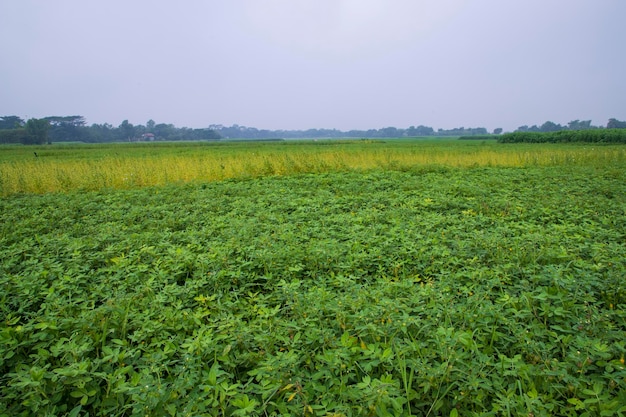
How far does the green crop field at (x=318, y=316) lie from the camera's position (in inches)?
68.7

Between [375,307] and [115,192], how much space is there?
7.40m

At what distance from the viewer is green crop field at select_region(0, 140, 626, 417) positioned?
1.75m

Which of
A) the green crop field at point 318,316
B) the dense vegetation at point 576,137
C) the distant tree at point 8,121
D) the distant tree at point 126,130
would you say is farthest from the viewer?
the distant tree at point 126,130

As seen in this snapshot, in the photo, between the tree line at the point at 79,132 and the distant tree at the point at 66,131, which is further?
the distant tree at the point at 66,131

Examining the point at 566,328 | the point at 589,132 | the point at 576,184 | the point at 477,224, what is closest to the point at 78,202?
the point at 477,224

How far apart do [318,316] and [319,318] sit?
0.05 m

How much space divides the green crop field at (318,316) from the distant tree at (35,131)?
58951 mm

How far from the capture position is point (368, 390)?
164cm

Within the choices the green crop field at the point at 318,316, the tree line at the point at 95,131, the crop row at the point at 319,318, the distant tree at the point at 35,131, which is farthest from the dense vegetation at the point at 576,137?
the distant tree at the point at 35,131

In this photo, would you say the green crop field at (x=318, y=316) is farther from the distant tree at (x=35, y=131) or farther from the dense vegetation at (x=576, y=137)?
the distant tree at (x=35, y=131)

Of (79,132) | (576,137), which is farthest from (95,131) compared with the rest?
(576,137)

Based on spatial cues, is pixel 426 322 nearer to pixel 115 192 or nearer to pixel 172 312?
pixel 172 312

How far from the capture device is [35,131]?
50.2m

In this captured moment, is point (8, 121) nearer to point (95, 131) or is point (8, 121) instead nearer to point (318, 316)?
point (95, 131)
